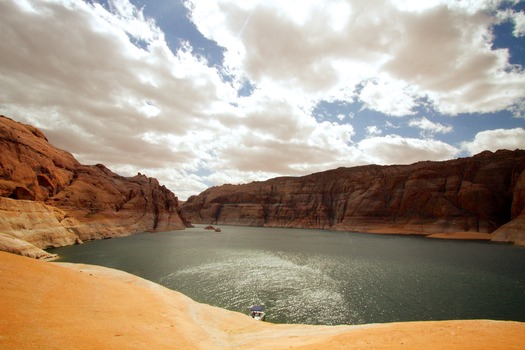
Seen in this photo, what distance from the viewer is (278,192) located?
199625mm

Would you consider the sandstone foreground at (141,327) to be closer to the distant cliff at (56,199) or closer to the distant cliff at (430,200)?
the distant cliff at (56,199)

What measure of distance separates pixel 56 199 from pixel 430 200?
13167cm

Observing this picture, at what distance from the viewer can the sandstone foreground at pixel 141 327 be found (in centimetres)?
924

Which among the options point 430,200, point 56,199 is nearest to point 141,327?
point 56,199

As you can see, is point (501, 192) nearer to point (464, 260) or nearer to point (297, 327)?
point (464, 260)

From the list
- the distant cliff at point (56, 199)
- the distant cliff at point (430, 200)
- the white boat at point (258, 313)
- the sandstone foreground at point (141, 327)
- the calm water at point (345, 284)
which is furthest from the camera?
the distant cliff at point (430, 200)

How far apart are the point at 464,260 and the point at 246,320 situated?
149ft

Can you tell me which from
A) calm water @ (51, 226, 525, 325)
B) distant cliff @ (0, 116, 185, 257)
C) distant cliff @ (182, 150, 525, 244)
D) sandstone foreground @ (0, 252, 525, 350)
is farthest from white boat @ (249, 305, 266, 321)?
distant cliff @ (182, 150, 525, 244)

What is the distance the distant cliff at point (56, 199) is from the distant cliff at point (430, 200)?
91369 mm

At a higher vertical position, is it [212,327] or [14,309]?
[14,309]

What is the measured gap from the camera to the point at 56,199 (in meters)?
68.1

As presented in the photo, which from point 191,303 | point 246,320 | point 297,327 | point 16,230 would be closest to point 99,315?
point 191,303

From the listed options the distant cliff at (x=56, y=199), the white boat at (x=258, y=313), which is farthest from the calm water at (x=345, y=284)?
the distant cliff at (x=56, y=199)

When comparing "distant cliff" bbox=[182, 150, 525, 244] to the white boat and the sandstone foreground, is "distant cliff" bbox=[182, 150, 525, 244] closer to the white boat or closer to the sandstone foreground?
the white boat
